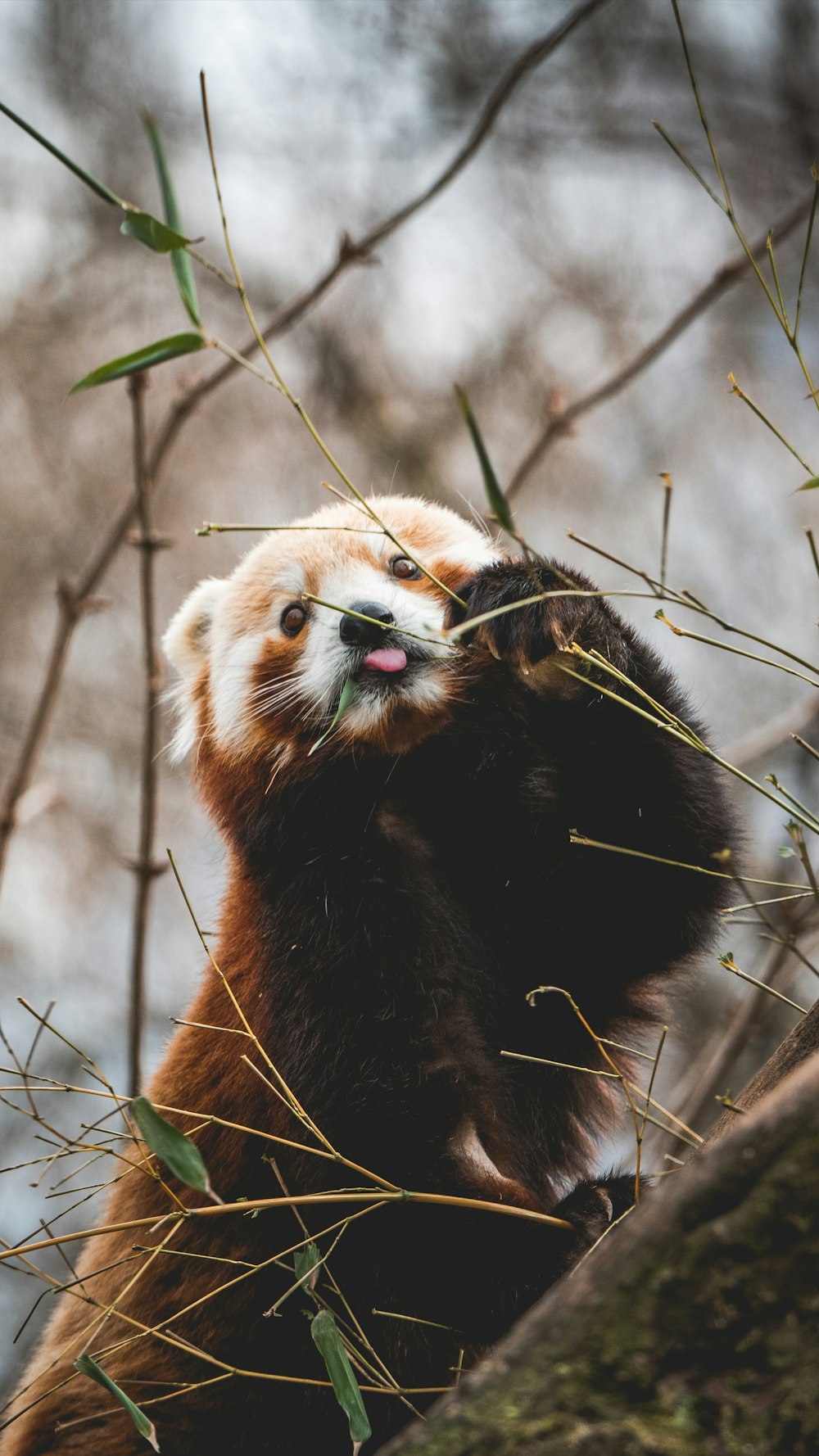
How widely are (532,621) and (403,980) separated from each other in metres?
0.77

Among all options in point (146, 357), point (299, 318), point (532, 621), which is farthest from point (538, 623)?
point (299, 318)

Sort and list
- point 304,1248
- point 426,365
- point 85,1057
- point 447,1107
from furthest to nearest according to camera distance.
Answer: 1. point 426,365
2. point 447,1107
3. point 304,1248
4. point 85,1057

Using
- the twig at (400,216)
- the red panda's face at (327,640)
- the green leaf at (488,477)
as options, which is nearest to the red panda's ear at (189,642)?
the red panda's face at (327,640)

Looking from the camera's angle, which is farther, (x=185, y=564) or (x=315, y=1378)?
(x=185, y=564)

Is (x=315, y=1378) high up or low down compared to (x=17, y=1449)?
up

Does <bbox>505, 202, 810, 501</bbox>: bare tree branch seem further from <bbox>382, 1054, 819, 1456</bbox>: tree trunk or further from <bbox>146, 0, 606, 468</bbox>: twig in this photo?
<bbox>382, 1054, 819, 1456</bbox>: tree trunk

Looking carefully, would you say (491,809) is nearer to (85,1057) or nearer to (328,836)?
(328,836)

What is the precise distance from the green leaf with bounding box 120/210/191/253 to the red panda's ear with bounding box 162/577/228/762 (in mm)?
1774

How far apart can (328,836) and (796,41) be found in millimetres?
Result: 7022

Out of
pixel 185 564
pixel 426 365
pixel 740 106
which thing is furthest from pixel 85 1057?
pixel 740 106

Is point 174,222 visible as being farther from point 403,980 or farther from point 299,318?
point 299,318

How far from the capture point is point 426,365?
7.90 metres

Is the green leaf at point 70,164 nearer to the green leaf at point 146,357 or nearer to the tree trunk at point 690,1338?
the green leaf at point 146,357

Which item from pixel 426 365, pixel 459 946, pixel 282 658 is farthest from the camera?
pixel 426 365
